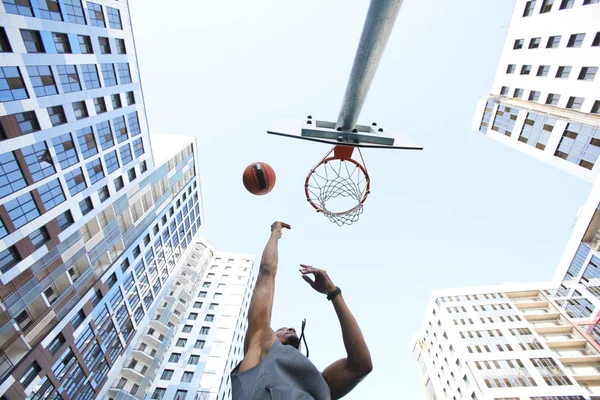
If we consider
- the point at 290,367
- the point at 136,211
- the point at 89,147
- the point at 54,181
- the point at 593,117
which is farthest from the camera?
the point at 136,211

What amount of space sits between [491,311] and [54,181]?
Result: 49570 mm

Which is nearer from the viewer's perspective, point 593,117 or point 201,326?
point 593,117

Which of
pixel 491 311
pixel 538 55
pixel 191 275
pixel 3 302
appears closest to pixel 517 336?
pixel 491 311

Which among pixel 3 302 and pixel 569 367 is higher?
pixel 3 302

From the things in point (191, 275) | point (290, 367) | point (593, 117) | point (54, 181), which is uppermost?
point (593, 117)

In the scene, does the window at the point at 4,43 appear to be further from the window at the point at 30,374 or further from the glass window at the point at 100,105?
the window at the point at 30,374

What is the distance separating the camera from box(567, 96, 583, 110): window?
63.7ft

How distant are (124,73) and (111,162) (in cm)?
748

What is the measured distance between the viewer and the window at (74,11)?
16672 millimetres

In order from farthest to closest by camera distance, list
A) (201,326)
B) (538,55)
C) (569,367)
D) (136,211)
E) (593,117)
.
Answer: (201,326)
(569,367)
(136,211)
(538,55)
(593,117)

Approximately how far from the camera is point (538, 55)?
72.7ft

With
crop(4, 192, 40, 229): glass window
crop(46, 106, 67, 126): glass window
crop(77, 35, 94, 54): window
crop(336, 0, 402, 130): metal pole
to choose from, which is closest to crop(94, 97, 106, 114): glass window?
crop(46, 106, 67, 126): glass window

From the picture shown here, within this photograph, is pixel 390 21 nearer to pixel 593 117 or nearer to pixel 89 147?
pixel 89 147

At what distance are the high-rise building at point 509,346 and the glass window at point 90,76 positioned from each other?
4462 cm
